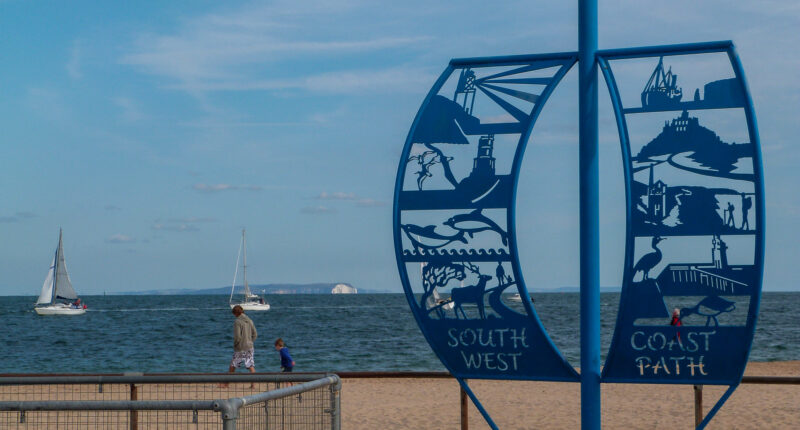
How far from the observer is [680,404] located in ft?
53.8

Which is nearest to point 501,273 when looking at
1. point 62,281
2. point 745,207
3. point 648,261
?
point 648,261

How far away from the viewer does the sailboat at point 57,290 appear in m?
87.2

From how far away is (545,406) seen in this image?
1554 cm

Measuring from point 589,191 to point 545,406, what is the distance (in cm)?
870

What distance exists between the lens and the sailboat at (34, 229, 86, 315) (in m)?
87.2

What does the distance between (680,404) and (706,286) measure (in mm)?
9910

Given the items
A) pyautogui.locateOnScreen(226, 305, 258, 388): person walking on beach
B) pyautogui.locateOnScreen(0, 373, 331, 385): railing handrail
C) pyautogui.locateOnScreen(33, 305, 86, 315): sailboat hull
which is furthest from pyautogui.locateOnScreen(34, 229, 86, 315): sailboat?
pyautogui.locateOnScreen(0, 373, 331, 385): railing handrail

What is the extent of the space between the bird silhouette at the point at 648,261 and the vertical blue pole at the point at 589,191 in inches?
13.7

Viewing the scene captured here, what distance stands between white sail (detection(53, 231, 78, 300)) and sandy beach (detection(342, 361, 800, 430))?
74012mm

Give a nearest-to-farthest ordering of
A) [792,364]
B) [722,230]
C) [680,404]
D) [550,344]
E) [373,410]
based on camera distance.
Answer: [722,230]
[550,344]
[373,410]
[680,404]
[792,364]

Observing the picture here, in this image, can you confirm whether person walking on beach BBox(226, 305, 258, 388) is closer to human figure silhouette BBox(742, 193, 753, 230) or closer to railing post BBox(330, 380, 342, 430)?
railing post BBox(330, 380, 342, 430)

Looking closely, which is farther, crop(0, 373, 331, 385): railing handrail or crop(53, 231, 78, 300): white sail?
crop(53, 231, 78, 300): white sail

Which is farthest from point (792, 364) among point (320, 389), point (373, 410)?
point (320, 389)

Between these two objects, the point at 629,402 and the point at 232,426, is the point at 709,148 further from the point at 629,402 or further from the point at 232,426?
the point at 629,402
